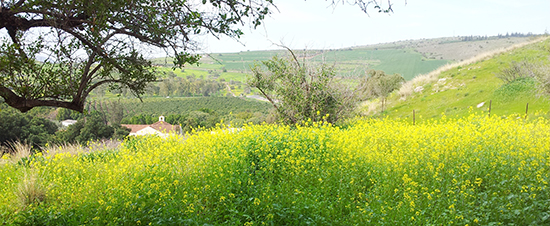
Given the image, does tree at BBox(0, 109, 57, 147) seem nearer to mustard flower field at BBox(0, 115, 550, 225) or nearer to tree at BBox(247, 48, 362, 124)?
tree at BBox(247, 48, 362, 124)

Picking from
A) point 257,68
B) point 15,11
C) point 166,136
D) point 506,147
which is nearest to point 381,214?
→ point 506,147

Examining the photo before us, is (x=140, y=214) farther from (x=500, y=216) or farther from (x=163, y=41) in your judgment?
(x=500, y=216)

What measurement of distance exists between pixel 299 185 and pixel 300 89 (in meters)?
6.91

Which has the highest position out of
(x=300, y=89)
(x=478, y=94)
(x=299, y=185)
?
(x=300, y=89)

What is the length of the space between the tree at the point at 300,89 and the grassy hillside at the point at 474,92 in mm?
7363

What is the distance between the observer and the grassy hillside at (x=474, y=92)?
62.4ft

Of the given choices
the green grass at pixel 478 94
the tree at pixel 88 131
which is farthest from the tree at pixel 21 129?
the green grass at pixel 478 94

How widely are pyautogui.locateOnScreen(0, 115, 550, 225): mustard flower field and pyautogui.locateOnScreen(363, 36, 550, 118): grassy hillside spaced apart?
1058 cm

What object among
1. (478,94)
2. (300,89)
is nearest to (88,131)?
(300,89)

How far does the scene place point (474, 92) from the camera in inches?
948

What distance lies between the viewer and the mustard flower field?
4.66 meters

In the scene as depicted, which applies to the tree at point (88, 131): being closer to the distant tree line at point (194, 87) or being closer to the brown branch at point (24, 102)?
the distant tree line at point (194, 87)

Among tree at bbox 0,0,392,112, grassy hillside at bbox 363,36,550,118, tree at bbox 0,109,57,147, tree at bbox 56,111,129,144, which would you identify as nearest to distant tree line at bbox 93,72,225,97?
tree at bbox 56,111,129,144

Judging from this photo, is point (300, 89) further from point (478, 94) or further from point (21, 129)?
point (21, 129)
